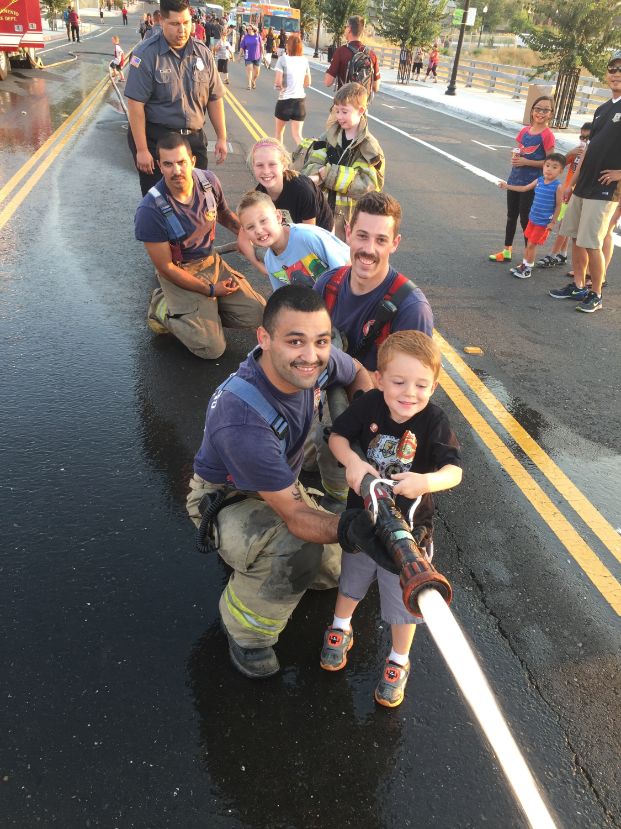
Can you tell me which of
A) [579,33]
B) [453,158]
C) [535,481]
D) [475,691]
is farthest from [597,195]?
[579,33]

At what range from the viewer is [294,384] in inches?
100

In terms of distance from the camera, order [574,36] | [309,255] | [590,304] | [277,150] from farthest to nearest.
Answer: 1. [574,36]
2. [590,304]
3. [277,150]
4. [309,255]

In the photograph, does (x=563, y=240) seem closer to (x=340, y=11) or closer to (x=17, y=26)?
(x=17, y=26)

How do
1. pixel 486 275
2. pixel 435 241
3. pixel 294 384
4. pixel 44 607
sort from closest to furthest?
1. pixel 294 384
2. pixel 44 607
3. pixel 486 275
4. pixel 435 241

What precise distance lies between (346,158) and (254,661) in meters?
4.63

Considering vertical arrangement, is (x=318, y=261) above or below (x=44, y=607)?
above

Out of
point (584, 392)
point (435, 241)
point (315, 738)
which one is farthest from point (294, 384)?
point (435, 241)

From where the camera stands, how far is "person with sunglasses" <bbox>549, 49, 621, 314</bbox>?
19.2 feet

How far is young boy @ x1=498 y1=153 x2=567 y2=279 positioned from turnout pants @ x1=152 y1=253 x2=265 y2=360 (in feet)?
11.4

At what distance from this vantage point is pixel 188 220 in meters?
4.96

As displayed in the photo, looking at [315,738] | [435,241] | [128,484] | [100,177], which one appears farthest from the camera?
[100,177]

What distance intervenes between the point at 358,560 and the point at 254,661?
1.94ft

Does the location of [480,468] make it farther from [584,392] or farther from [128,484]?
[128,484]

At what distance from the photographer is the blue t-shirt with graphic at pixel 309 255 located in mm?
3957
